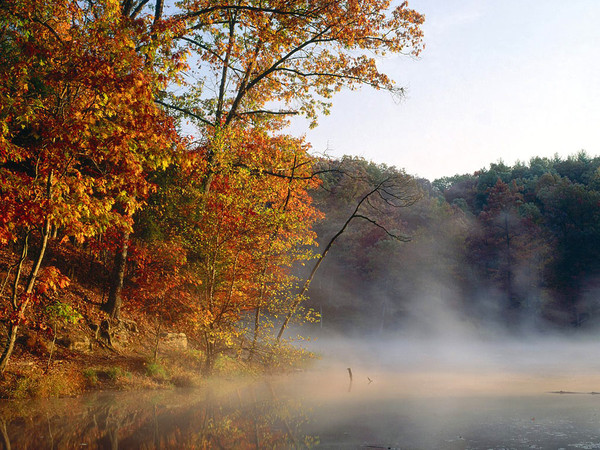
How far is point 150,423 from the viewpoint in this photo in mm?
8680

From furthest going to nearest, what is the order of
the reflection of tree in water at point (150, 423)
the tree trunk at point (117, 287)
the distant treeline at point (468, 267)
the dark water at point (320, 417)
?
1. the distant treeline at point (468, 267)
2. the tree trunk at point (117, 287)
3. the dark water at point (320, 417)
4. the reflection of tree in water at point (150, 423)

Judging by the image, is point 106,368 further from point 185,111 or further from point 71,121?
point 185,111

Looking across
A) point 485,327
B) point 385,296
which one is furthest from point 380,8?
point 485,327

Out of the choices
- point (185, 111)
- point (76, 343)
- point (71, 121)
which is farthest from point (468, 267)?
point (71, 121)

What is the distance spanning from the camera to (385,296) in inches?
1704

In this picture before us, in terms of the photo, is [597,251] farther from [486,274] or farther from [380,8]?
[380,8]

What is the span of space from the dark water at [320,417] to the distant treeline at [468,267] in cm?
2689

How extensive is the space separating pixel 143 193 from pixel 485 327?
40.2 m

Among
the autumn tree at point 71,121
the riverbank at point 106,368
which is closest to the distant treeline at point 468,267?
the riverbank at point 106,368

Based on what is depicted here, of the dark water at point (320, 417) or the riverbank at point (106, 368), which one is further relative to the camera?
the riverbank at point (106, 368)

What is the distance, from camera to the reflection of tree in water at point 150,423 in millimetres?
7348

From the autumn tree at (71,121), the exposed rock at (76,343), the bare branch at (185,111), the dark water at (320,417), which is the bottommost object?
the dark water at (320,417)

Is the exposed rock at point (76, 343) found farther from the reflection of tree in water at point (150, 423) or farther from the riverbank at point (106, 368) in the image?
the reflection of tree in water at point (150, 423)

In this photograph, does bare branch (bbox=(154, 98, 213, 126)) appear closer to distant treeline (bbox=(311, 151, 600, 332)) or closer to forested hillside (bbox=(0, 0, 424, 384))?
forested hillside (bbox=(0, 0, 424, 384))
